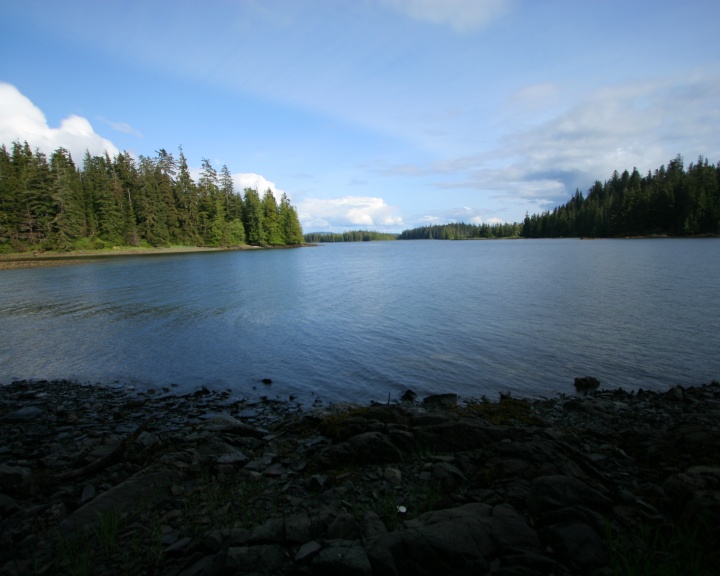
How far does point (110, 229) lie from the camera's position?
93.0 m

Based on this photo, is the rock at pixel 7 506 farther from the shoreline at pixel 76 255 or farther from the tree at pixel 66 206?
the tree at pixel 66 206

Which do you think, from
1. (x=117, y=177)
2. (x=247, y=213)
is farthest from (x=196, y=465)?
(x=247, y=213)

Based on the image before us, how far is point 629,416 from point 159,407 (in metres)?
15.0

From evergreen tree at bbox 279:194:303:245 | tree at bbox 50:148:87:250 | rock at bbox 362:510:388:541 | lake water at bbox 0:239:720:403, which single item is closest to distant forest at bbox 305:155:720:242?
lake water at bbox 0:239:720:403

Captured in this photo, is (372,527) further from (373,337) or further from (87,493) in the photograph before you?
(373,337)

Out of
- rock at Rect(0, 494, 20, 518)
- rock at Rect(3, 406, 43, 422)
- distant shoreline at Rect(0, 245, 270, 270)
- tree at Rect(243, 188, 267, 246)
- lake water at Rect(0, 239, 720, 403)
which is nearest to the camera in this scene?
rock at Rect(0, 494, 20, 518)

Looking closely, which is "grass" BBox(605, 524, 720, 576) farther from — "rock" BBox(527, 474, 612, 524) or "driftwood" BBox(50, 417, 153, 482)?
"driftwood" BBox(50, 417, 153, 482)

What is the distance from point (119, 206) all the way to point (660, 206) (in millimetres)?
175557

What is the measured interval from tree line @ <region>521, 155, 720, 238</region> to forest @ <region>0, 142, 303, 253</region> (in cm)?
13845

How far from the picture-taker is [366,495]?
6.41 m

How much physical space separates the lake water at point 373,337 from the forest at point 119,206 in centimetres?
5525

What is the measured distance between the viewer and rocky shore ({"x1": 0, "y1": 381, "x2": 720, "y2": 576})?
4512 millimetres

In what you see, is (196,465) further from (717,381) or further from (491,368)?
(717,381)

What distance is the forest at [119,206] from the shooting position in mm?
78500
